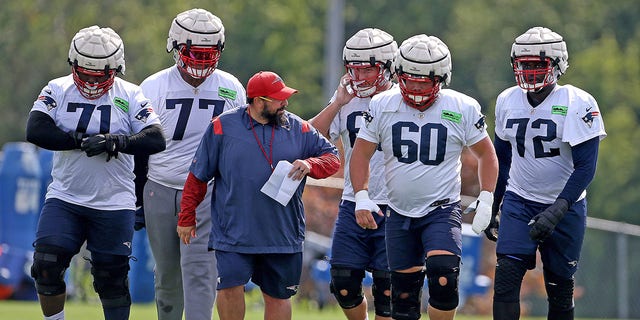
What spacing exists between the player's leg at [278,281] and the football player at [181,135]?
0.66 m

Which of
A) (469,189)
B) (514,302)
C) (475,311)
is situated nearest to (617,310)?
(475,311)

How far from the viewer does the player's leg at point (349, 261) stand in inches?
414

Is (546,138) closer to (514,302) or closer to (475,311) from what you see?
(514,302)

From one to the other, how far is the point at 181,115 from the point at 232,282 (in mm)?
1443

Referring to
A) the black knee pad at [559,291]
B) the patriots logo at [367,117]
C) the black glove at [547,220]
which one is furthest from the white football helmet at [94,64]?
the black knee pad at [559,291]

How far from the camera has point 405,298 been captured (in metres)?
10.0

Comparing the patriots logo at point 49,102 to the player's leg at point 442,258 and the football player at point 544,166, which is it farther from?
the football player at point 544,166

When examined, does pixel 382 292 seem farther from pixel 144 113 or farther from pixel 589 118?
pixel 144 113

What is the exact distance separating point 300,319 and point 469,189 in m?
8.12

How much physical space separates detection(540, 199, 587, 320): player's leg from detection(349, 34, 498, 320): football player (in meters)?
0.67

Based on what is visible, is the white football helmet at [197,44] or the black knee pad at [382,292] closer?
the white football helmet at [197,44]

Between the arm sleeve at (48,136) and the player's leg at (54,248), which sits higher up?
the arm sleeve at (48,136)

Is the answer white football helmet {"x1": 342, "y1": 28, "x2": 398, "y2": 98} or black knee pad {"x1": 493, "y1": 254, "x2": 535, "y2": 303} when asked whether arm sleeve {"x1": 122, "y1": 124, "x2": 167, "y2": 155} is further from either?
black knee pad {"x1": 493, "y1": 254, "x2": 535, "y2": 303}

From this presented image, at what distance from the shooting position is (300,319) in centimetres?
1492
